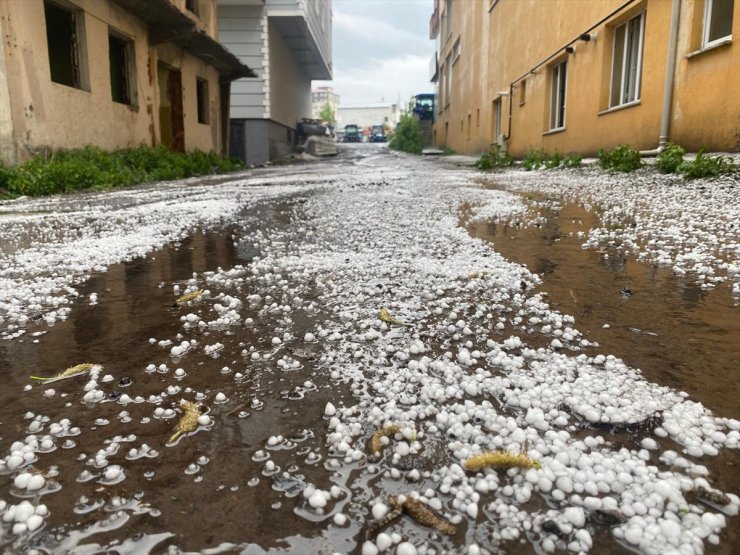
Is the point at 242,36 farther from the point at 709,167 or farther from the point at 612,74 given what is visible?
the point at 709,167

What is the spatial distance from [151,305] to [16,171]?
5.52m

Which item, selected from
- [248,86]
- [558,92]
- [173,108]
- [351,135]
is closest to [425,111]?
[351,135]

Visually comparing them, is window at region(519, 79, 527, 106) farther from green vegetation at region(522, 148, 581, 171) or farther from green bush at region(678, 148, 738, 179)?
green bush at region(678, 148, 738, 179)

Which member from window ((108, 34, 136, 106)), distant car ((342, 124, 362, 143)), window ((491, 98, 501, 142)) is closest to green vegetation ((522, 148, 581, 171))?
window ((491, 98, 501, 142))

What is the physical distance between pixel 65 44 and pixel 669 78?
840cm

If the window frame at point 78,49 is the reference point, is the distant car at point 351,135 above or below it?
above

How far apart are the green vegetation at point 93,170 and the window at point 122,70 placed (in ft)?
3.29

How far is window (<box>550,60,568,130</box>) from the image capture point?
920cm

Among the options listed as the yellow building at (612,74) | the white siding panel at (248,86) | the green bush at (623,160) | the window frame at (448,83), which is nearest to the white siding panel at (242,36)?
the white siding panel at (248,86)

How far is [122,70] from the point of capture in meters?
9.16

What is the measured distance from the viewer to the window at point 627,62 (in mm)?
6594

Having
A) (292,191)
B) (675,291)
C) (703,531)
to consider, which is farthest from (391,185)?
(703,531)

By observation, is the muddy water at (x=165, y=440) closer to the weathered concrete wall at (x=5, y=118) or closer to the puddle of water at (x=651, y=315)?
the puddle of water at (x=651, y=315)

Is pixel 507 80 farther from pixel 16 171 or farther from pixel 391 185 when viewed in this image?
pixel 16 171
